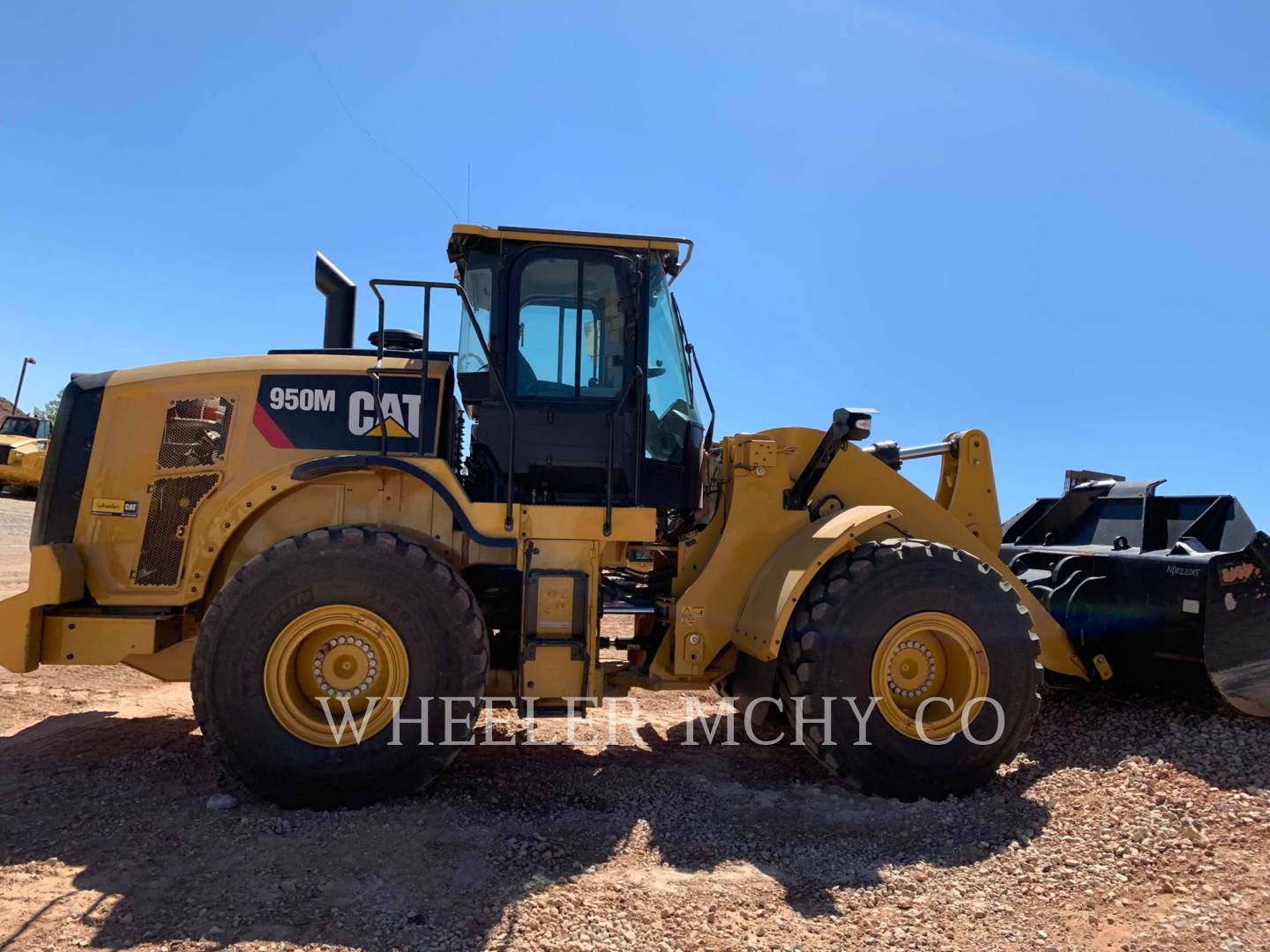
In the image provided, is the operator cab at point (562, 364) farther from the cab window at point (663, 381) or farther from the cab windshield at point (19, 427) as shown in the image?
the cab windshield at point (19, 427)

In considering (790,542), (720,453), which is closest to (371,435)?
(720,453)

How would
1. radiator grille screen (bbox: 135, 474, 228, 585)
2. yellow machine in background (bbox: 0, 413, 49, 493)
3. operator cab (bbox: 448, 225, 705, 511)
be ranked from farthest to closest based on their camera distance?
yellow machine in background (bbox: 0, 413, 49, 493) → operator cab (bbox: 448, 225, 705, 511) → radiator grille screen (bbox: 135, 474, 228, 585)

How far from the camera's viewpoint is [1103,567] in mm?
5555

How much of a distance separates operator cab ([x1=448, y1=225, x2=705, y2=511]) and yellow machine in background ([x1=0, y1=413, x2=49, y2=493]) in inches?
885

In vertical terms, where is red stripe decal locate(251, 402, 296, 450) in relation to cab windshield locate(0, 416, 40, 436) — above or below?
below

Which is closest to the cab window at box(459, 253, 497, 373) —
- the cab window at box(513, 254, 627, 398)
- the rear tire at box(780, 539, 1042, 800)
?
the cab window at box(513, 254, 627, 398)

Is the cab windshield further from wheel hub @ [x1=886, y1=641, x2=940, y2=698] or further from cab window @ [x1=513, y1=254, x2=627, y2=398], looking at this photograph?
wheel hub @ [x1=886, y1=641, x2=940, y2=698]

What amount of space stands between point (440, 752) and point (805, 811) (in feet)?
5.99

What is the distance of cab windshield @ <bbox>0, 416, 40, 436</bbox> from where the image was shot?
2441cm

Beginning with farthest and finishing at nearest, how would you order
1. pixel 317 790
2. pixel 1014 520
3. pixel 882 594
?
1. pixel 1014 520
2. pixel 882 594
3. pixel 317 790

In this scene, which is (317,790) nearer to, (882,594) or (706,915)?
(706,915)

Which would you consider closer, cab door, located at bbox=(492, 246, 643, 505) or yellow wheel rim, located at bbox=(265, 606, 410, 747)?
yellow wheel rim, located at bbox=(265, 606, 410, 747)

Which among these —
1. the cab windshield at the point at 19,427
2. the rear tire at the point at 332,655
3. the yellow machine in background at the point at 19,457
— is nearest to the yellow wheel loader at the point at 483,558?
the rear tire at the point at 332,655

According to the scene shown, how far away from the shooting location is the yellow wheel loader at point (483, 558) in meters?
4.36
